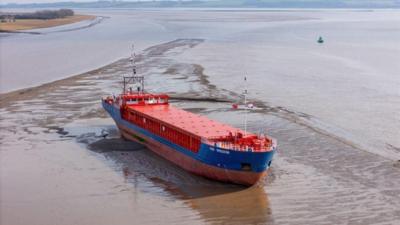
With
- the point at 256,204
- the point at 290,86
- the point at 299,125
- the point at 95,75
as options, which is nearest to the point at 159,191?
the point at 256,204

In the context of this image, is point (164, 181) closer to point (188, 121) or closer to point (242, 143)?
point (242, 143)

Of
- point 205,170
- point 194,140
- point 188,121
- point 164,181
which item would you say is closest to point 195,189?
point 205,170

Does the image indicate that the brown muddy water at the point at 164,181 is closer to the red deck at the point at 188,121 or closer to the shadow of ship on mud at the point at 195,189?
the shadow of ship on mud at the point at 195,189

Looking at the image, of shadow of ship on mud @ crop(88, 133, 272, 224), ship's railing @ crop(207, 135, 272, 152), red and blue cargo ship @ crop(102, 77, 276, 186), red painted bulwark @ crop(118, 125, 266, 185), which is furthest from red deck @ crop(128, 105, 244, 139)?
shadow of ship on mud @ crop(88, 133, 272, 224)

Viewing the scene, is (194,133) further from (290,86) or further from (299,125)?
(290,86)

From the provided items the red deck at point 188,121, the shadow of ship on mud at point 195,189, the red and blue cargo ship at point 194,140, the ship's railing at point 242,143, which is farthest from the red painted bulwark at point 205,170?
the red deck at point 188,121

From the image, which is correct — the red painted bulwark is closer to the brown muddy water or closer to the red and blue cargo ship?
the red and blue cargo ship
